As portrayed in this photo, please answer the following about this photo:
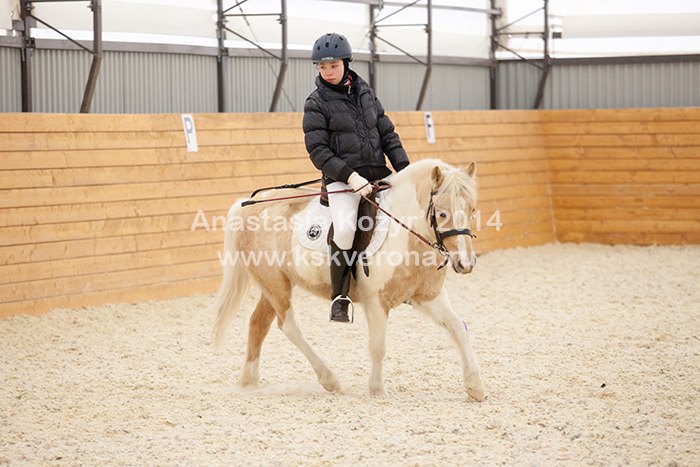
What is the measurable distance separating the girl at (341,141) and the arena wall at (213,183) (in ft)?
10.9

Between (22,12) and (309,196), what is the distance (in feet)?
13.9

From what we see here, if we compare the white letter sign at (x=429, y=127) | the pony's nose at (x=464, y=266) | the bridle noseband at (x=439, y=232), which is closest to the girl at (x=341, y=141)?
the bridle noseband at (x=439, y=232)

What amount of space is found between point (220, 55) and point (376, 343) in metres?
5.87

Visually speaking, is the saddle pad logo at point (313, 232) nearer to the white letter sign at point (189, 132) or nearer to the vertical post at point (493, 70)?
the white letter sign at point (189, 132)

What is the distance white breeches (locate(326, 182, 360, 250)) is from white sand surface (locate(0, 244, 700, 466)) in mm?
904

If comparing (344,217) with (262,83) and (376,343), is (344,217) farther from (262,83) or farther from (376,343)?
(262,83)

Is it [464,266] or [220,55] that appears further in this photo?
[220,55]

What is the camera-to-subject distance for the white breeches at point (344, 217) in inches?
215

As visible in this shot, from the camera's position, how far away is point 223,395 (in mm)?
5617

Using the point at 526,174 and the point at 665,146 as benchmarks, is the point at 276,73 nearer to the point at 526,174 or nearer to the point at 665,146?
the point at 526,174

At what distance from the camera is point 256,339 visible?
6.01 metres

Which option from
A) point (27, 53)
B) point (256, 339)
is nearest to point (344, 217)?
point (256, 339)

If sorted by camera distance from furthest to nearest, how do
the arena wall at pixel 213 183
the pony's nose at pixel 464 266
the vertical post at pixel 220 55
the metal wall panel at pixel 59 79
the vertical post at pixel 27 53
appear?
1. the vertical post at pixel 220 55
2. the metal wall panel at pixel 59 79
3. the vertical post at pixel 27 53
4. the arena wall at pixel 213 183
5. the pony's nose at pixel 464 266

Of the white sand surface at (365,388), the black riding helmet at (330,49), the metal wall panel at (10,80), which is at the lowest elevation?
the white sand surface at (365,388)
